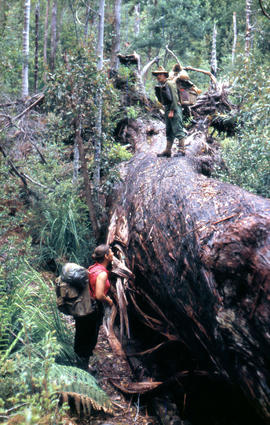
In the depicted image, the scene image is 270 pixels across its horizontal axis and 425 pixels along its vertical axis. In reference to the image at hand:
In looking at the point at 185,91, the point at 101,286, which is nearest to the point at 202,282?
the point at 101,286

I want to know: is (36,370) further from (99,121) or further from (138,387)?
(99,121)

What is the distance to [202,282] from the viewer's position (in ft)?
9.89

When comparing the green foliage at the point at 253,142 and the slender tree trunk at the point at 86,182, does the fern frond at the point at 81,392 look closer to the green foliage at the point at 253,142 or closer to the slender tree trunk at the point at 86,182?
the slender tree trunk at the point at 86,182

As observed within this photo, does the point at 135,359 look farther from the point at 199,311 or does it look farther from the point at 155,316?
the point at 199,311

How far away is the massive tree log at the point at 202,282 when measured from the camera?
8.33 feet

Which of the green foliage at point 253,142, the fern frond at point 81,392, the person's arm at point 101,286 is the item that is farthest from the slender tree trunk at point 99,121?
the fern frond at point 81,392

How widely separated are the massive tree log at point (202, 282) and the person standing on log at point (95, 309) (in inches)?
21.0

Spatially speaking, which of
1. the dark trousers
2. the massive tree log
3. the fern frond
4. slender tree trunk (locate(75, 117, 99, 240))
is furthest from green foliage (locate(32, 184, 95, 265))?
the fern frond

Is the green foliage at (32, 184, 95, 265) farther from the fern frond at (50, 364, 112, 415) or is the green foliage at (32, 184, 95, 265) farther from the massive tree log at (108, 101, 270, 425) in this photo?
the fern frond at (50, 364, 112, 415)

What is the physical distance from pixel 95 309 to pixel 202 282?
4.50 feet

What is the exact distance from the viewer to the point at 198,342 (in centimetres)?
331

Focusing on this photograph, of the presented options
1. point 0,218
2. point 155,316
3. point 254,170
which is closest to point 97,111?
point 0,218

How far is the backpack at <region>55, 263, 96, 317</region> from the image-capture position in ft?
12.0

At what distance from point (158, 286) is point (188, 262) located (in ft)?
2.43
